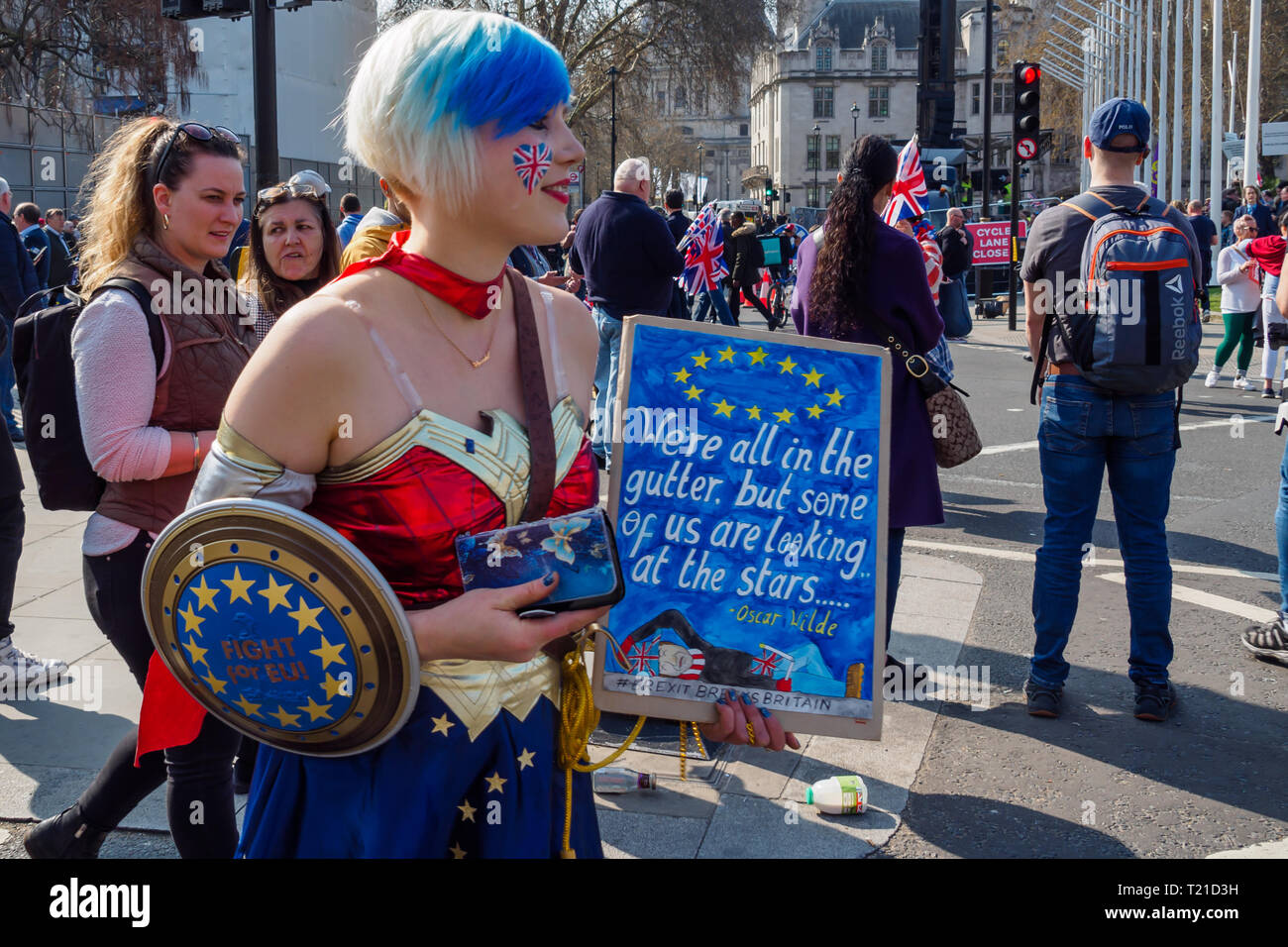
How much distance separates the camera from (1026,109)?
18297mm

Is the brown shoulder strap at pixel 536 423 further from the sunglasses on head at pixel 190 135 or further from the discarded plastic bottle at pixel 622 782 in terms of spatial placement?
the discarded plastic bottle at pixel 622 782

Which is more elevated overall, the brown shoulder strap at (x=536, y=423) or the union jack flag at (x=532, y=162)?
the union jack flag at (x=532, y=162)

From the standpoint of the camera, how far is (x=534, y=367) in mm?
1765

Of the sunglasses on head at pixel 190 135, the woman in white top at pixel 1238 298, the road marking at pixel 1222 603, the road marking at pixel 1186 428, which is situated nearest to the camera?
the sunglasses on head at pixel 190 135

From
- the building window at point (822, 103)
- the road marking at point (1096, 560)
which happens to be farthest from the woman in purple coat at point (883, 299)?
the building window at point (822, 103)

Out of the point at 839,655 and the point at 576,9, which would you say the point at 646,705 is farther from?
the point at 576,9

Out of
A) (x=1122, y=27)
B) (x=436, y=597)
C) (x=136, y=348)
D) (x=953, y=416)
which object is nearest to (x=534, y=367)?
(x=436, y=597)

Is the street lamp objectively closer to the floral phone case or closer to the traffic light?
the traffic light

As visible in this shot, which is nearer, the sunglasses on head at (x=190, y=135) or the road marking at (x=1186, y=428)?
the sunglasses on head at (x=190, y=135)

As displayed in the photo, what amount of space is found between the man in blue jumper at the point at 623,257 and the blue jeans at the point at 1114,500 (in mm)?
4220

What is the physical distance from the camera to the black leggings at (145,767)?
2.62 metres

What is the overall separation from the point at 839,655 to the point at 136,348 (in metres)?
1.63

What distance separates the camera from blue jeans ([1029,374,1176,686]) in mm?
4422

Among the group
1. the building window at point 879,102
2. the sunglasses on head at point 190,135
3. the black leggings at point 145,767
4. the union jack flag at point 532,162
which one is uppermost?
the building window at point 879,102
